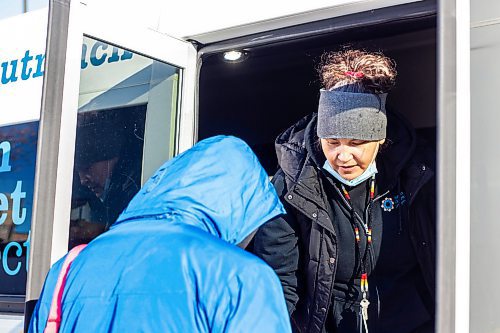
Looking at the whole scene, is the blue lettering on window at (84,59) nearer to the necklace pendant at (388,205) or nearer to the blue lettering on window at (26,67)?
the blue lettering on window at (26,67)

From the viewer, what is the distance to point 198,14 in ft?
9.54

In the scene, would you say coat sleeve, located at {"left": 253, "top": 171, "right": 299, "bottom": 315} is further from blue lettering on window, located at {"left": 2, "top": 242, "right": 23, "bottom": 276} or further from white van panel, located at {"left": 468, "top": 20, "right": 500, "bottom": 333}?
blue lettering on window, located at {"left": 2, "top": 242, "right": 23, "bottom": 276}

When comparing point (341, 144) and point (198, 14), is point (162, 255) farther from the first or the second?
point (198, 14)

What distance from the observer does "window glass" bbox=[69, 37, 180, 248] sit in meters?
2.55

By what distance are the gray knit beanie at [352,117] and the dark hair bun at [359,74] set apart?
0.05 m

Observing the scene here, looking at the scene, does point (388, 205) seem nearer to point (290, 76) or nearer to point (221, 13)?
point (221, 13)

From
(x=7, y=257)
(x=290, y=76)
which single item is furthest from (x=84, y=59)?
(x=290, y=76)

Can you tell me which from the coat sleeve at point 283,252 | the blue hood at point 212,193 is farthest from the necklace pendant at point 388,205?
the blue hood at point 212,193

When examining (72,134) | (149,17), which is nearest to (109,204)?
(72,134)

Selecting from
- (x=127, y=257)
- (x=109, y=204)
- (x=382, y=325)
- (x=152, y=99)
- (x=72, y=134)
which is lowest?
(x=382, y=325)

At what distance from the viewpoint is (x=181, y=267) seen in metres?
1.50

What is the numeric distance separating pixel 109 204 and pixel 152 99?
50 centimetres

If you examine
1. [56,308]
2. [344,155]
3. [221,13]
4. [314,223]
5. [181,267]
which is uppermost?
[221,13]

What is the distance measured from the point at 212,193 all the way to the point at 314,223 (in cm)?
92
